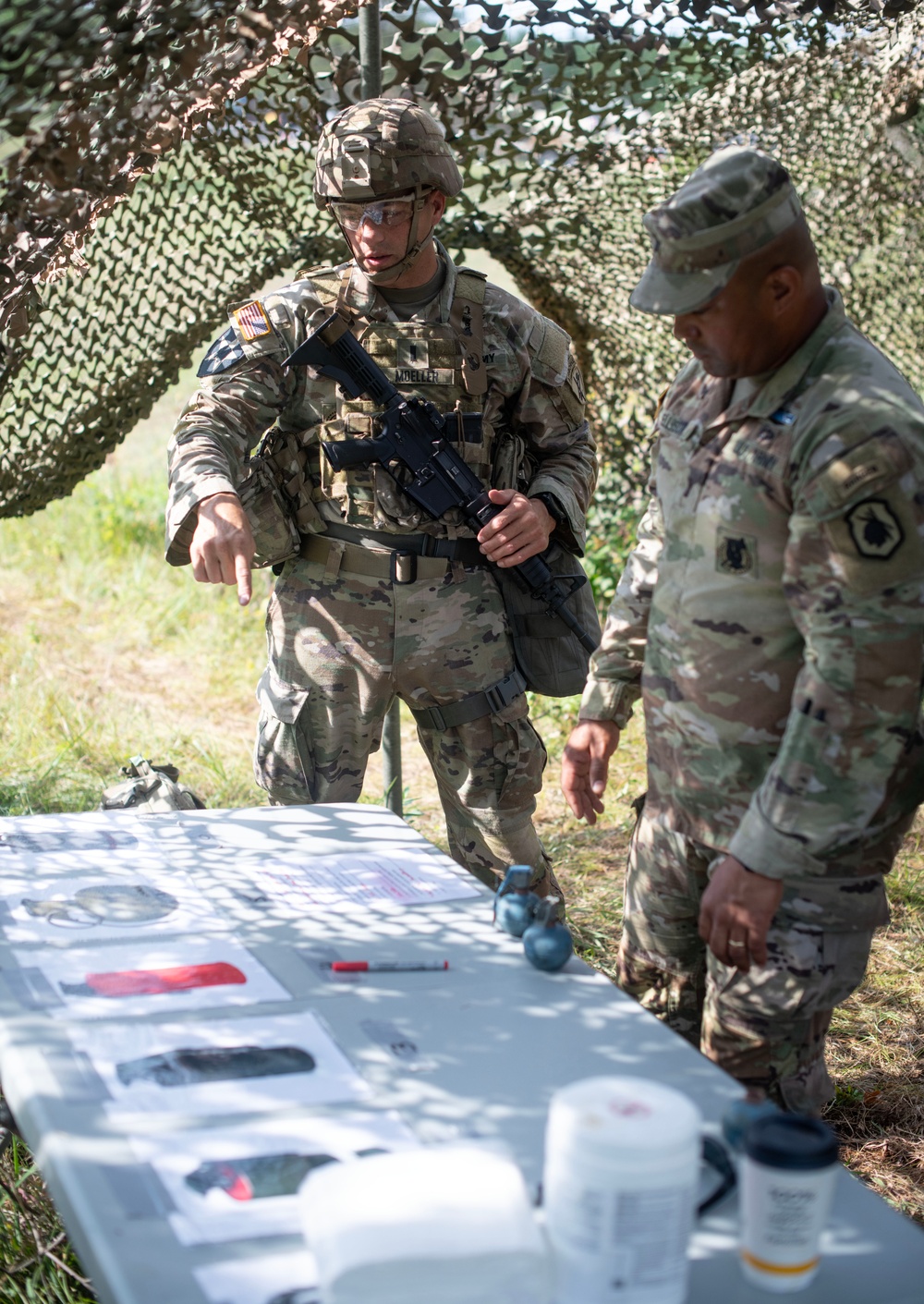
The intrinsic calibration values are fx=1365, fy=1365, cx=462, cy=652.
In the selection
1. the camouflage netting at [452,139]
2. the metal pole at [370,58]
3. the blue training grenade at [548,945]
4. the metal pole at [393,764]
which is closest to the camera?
the blue training grenade at [548,945]

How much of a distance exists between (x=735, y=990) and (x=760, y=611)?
59 cm

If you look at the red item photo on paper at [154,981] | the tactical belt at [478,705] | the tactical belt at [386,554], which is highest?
the tactical belt at [386,554]

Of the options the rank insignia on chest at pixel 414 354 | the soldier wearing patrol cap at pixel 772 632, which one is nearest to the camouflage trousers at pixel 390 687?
the rank insignia on chest at pixel 414 354

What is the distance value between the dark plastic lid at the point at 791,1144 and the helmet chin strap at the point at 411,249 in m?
2.25

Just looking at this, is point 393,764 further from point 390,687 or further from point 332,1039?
point 332,1039

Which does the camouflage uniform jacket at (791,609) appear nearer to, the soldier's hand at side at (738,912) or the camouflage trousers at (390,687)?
the soldier's hand at side at (738,912)

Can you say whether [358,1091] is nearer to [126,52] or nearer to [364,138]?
[126,52]

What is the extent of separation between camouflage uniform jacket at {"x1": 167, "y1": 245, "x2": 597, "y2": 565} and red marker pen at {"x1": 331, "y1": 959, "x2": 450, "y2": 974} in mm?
1299

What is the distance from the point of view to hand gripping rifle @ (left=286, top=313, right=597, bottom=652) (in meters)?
3.07

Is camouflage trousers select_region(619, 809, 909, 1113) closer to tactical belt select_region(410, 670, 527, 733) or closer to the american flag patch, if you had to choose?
tactical belt select_region(410, 670, 527, 733)

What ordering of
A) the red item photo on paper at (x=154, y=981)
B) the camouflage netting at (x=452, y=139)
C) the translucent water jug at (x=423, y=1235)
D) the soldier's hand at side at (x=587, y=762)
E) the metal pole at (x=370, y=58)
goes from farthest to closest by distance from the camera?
the metal pole at (x=370, y=58) → the camouflage netting at (x=452, y=139) → the soldier's hand at side at (x=587, y=762) → the red item photo on paper at (x=154, y=981) → the translucent water jug at (x=423, y=1235)

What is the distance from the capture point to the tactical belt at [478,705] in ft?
10.7

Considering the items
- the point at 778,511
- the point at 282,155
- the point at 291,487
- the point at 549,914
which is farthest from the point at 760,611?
the point at 282,155

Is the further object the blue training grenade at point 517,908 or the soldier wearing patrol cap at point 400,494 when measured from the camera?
the soldier wearing patrol cap at point 400,494
